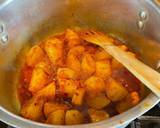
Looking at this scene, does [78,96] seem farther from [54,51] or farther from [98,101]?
[54,51]

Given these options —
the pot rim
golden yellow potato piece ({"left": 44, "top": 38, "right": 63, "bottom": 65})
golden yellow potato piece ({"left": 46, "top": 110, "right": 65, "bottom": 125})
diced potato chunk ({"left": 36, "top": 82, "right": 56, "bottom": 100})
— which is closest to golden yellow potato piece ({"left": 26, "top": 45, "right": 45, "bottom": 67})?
golden yellow potato piece ({"left": 44, "top": 38, "right": 63, "bottom": 65})

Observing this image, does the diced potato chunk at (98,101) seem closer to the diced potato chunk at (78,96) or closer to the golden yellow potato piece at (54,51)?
the diced potato chunk at (78,96)

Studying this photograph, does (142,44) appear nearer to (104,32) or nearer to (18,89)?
(104,32)

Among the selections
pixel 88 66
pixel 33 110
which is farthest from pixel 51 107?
pixel 88 66

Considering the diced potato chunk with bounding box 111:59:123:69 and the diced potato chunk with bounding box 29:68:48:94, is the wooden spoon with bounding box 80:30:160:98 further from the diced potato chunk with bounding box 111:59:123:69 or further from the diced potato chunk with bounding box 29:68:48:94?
the diced potato chunk with bounding box 29:68:48:94

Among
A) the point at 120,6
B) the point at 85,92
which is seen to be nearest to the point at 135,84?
the point at 85,92

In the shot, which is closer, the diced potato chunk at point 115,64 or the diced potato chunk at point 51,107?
the diced potato chunk at point 51,107

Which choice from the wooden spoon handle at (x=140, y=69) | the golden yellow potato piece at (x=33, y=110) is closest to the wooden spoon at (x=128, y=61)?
the wooden spoon handle at (x=140, y=69)

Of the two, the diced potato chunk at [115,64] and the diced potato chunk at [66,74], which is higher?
the diced potato chunk at [66,74]
